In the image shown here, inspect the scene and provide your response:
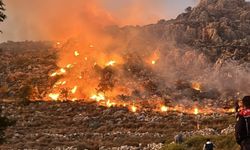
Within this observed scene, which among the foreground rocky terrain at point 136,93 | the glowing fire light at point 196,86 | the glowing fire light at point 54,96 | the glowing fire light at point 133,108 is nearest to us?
the foreground rocky terrain at point 136,93

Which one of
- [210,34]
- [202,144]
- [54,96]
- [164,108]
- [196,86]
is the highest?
[210,34]

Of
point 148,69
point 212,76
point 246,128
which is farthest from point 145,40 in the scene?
point 246,128

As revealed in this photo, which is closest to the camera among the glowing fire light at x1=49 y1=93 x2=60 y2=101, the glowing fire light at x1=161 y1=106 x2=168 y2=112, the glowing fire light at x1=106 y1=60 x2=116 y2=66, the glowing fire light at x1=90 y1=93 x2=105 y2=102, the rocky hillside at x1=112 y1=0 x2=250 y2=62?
the glowing fire light at x1=161 y1=106 x2=168 y2=112

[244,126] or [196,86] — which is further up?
[196,86]

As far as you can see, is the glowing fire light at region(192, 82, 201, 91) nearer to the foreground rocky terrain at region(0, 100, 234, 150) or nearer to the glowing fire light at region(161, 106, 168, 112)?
the glowing fire light at region(161, 106, 168, 112)

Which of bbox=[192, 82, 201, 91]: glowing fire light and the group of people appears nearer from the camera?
the group of people

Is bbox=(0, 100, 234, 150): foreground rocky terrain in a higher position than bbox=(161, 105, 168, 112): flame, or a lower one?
lower

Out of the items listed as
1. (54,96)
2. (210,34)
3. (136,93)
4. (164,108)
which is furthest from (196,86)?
(210,34)

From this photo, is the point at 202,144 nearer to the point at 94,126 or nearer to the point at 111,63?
the point at 94,126

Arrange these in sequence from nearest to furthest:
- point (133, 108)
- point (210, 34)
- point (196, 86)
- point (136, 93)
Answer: point (133, 108)
point (136, 93)
point (196, 86)
point (210, 34)

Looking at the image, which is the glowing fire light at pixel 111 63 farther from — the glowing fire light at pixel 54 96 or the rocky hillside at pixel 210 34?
the glowing fire light at pixel 54 96

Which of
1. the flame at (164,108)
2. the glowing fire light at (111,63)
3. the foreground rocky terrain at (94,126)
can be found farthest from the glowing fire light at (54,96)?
the flame at (164,108)

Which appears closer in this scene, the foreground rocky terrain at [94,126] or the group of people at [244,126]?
the group of people at [244,126]

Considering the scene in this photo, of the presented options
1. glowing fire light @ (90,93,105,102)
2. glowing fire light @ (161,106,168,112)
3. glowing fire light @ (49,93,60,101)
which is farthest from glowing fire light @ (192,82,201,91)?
glowing fire light @ (49,93,60,101)
